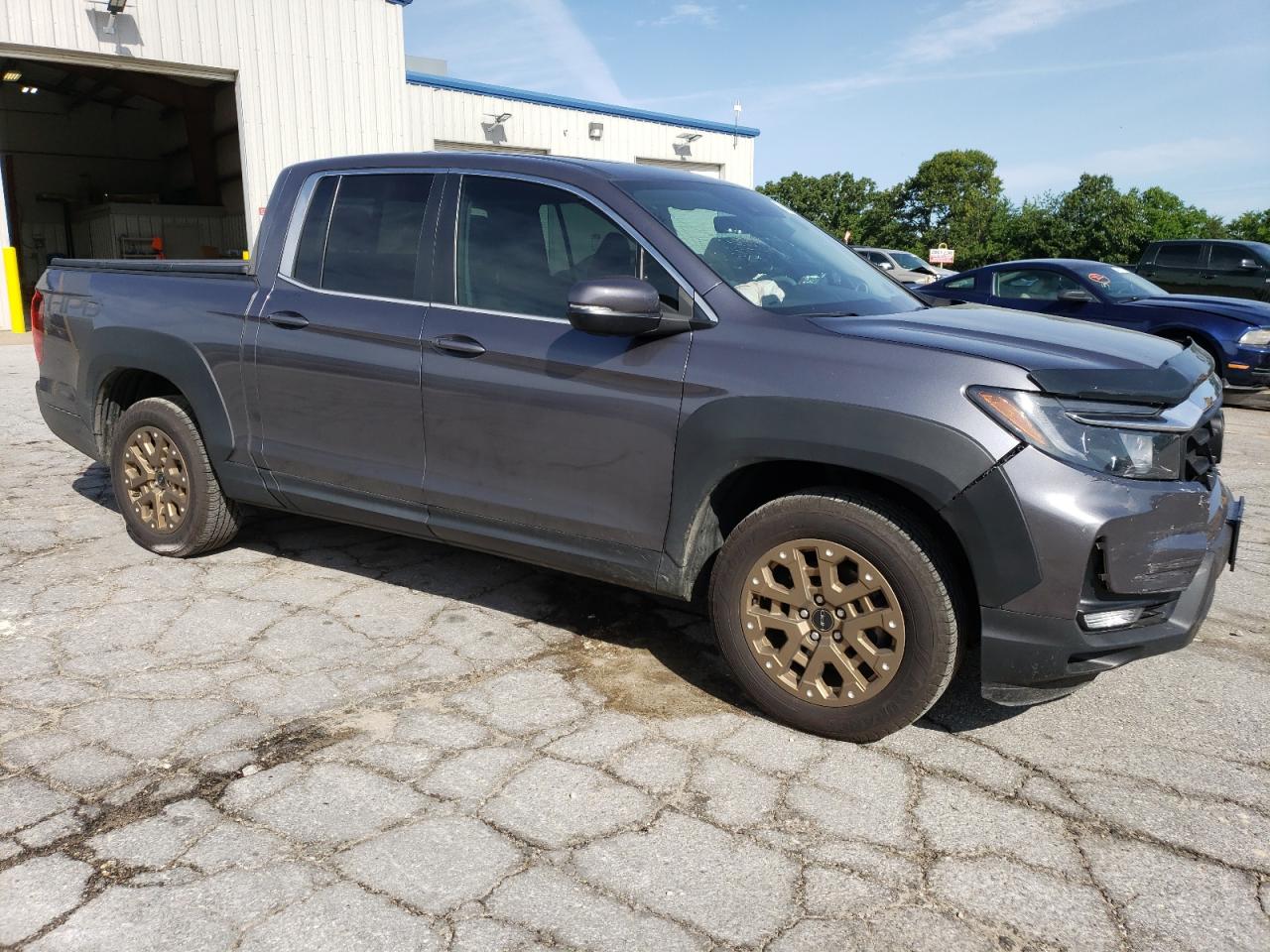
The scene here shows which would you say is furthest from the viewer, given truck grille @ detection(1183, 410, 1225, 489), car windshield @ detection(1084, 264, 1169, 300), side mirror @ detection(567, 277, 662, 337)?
car windshield @ detection(1084, 264, 1169, 300)

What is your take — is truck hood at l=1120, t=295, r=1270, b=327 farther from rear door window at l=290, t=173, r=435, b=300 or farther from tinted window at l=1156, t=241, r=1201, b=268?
rear door window at l=290, t=173, r=435, b=300

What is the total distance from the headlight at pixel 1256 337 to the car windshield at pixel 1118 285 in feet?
3.19

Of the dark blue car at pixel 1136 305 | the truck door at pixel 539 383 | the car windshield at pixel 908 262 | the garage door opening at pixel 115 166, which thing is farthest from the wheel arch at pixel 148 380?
the car windshield at pixel 908 262

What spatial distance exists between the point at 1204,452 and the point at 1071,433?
603 millimetres

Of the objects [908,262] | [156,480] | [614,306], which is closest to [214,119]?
[908,262]

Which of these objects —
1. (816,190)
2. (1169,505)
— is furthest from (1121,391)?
(816,190)

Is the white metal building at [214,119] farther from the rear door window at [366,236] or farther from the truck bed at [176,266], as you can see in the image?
the rear door window at [366,236]

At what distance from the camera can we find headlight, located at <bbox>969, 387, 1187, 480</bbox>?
267 cm

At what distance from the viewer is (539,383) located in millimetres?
3369

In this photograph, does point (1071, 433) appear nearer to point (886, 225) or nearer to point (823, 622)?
point (823, 622)

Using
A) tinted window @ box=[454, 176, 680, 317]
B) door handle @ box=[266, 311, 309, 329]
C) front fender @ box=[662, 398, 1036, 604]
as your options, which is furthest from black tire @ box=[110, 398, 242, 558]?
front fender @ box=[662, 398, 1036, 604]

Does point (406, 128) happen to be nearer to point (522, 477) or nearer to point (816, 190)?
point (522, 477)

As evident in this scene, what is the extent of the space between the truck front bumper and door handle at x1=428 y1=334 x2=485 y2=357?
1.77 metres

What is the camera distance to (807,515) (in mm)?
2939
